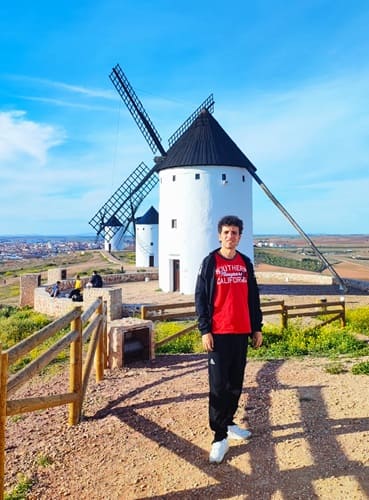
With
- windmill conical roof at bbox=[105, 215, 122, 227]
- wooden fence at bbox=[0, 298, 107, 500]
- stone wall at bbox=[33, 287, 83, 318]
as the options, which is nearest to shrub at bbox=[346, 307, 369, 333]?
wooden fence at bbox=[0, 298, 107, 500]

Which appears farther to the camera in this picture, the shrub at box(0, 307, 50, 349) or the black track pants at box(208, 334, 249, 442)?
the shrub at box(0, 307, 50, 349)

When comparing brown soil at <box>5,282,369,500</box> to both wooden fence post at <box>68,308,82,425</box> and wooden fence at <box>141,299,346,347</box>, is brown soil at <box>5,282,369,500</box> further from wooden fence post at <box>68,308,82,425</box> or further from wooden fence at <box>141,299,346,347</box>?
wooden fence at <box>141,299,346,347</box>

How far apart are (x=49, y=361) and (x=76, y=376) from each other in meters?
0.55

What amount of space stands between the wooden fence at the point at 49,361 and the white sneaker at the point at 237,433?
167cm

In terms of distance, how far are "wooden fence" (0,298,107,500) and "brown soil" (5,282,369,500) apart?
36 cm

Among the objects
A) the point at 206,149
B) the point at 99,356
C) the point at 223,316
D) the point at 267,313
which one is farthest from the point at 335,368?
the point at 206,149

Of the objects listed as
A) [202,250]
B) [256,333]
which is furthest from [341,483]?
[202,250]

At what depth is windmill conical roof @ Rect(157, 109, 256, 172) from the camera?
18000 mm

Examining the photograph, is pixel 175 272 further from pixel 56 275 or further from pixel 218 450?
pixel 218 450

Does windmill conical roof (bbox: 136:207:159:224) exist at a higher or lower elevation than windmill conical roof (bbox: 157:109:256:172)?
lower

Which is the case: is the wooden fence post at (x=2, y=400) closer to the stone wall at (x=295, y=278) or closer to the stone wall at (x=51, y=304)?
the stone wall at (x=51, y=304)

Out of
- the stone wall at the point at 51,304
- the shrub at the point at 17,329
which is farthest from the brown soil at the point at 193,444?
the stone wall at the point at 51,304

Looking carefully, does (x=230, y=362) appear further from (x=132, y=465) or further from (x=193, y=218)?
(x=193, y=218)

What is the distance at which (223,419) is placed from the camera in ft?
12.4
